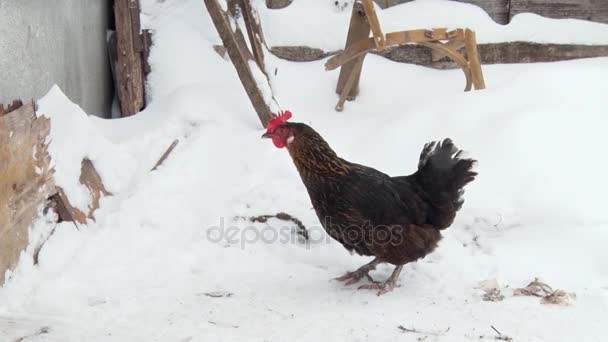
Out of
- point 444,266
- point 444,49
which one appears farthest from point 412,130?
point 444,266

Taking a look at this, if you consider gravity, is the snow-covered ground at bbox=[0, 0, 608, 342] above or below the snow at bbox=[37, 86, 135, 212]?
below

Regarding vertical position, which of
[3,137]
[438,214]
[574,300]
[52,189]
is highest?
[3,137]

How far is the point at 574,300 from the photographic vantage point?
3.54 m

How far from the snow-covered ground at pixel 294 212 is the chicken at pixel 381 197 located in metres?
0.29

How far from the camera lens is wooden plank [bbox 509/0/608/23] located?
6605 millimetres

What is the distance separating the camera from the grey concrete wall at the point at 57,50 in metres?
3.45

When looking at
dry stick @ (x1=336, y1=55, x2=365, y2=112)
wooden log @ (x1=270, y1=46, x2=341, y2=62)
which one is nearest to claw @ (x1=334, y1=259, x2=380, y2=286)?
dry stick @ (x1=336, y1=55, x2=365, y2=112)

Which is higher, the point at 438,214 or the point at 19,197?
the point at 19,197

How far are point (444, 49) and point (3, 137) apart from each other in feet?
11.1

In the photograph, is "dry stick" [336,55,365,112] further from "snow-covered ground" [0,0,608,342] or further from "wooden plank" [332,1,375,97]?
"snow-covered ground" [0,0,608,342]

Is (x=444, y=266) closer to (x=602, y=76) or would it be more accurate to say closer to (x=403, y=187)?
(x=403, y=187)

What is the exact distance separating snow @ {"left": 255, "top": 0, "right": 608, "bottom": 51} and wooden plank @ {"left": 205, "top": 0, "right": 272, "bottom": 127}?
128 cm
